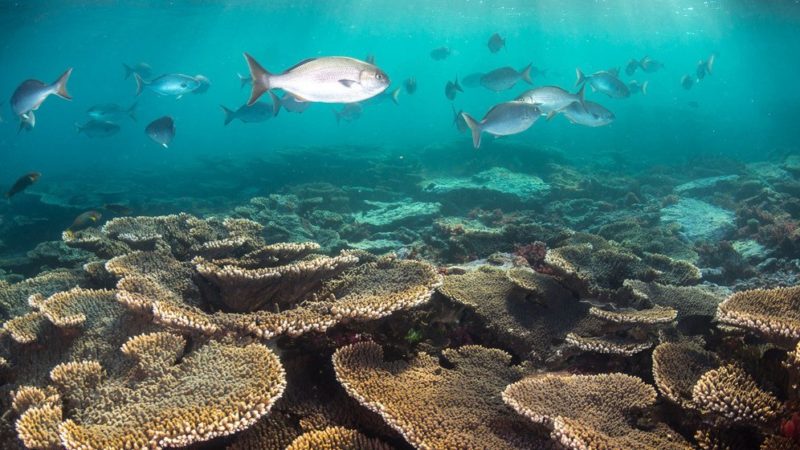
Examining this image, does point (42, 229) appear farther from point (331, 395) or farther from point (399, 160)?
point (331, 395)

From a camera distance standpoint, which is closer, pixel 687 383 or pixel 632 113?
pixel 687 383

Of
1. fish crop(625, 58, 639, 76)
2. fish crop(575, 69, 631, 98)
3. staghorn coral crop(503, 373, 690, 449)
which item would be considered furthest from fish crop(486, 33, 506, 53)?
staghorn coral crop(503, 373, 690, 449)

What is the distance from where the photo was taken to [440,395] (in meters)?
2.95

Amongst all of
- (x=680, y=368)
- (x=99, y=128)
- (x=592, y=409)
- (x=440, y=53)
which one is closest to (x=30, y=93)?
(x=99, y=128)

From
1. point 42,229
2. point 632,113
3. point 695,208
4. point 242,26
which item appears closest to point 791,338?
point 695,208

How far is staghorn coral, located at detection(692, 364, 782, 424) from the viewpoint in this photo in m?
2.30

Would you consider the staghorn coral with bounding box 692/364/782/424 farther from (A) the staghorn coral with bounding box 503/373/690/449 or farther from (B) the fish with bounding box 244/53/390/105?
(B) the fish with bounding box 244/53/390/105

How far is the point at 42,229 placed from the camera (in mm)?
14078

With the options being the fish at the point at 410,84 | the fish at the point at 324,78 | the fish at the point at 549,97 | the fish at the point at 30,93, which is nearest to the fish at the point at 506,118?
the fish at the point at 549,97

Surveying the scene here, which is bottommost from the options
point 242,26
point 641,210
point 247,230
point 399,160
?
point 247,230

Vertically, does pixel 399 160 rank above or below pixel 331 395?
above

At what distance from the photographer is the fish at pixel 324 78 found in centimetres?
369

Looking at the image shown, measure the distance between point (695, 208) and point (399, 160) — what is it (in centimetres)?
1224

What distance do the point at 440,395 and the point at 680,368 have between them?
1719 millimetres
